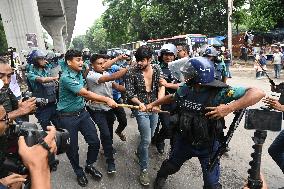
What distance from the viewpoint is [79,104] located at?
4.07 metres

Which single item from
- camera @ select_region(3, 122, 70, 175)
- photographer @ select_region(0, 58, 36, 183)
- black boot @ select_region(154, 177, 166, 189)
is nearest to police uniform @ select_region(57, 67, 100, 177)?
photographer @ select_region(0, 58, 36, 183)

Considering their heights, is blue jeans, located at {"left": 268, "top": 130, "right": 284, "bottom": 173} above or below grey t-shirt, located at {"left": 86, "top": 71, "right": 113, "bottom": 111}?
below

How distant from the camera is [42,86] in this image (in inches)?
202

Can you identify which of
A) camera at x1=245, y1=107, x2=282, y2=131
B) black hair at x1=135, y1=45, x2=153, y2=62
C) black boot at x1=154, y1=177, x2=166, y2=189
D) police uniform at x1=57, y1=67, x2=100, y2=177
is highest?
black hair at x1=135, y1=45, x2=153, y2=62

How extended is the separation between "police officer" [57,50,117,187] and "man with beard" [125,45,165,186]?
1.29 ft

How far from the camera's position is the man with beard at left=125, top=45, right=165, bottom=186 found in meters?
4.07

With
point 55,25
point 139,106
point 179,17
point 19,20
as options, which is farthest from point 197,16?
point 139,106

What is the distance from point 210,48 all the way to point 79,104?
2328 millimetres

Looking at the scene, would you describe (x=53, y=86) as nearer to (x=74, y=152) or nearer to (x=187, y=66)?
(x=74, y=152)

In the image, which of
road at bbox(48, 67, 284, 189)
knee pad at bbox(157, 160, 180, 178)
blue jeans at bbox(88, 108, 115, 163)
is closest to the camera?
knee pad at bbox(157, 160, 180, 178)

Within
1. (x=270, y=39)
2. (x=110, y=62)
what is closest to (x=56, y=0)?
(x=270, y=39)

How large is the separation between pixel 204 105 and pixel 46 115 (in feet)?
9.78

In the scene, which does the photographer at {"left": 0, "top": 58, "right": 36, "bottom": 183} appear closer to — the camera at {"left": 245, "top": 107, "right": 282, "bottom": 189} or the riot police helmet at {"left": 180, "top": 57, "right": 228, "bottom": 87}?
the riot police helmet at {"left": 180, "top": 57, "right": 228, "bottom": 87}

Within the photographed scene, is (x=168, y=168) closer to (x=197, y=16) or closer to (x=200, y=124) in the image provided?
(x=200, y=124)
